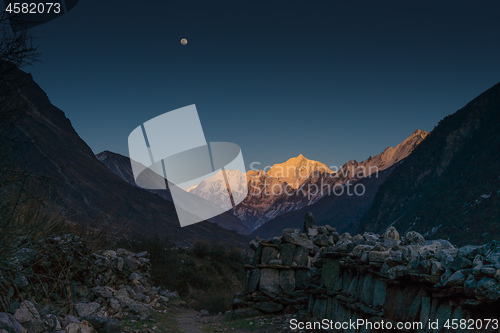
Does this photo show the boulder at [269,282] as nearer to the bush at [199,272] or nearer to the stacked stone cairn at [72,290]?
the bush at [199,272]

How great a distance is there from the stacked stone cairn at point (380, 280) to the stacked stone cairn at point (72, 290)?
4436 mm

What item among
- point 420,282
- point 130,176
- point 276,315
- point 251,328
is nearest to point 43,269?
point 251,328

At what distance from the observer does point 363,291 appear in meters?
9.20

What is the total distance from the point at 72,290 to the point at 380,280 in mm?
9531

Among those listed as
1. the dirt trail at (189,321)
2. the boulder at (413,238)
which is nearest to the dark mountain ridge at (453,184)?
the dirt trail at (189,321)

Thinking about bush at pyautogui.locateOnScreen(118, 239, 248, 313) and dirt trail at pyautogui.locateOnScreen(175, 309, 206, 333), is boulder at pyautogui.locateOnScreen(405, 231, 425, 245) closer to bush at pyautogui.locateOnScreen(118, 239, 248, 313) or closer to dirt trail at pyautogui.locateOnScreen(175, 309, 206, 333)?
dirt trail at pyautogui.locateOnScreen(175, 309, 206, 333)

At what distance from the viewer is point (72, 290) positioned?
1240 centimetres

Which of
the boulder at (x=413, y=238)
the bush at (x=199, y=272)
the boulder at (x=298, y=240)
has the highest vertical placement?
the boulder at (x=413, y=238)

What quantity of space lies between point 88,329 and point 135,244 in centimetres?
1773

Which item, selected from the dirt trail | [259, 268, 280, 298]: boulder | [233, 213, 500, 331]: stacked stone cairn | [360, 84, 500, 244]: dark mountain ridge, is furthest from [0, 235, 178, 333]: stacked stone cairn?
[360, 84, 500, 244]: dark mountain ridge

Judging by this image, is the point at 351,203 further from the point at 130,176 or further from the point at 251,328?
the point at 251,328

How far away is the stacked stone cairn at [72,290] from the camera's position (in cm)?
767

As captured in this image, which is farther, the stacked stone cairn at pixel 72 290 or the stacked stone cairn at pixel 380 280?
the stacked stone cairn at pixel 72 290

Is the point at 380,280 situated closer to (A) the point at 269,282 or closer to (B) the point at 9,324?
(B) the point at 9,324
